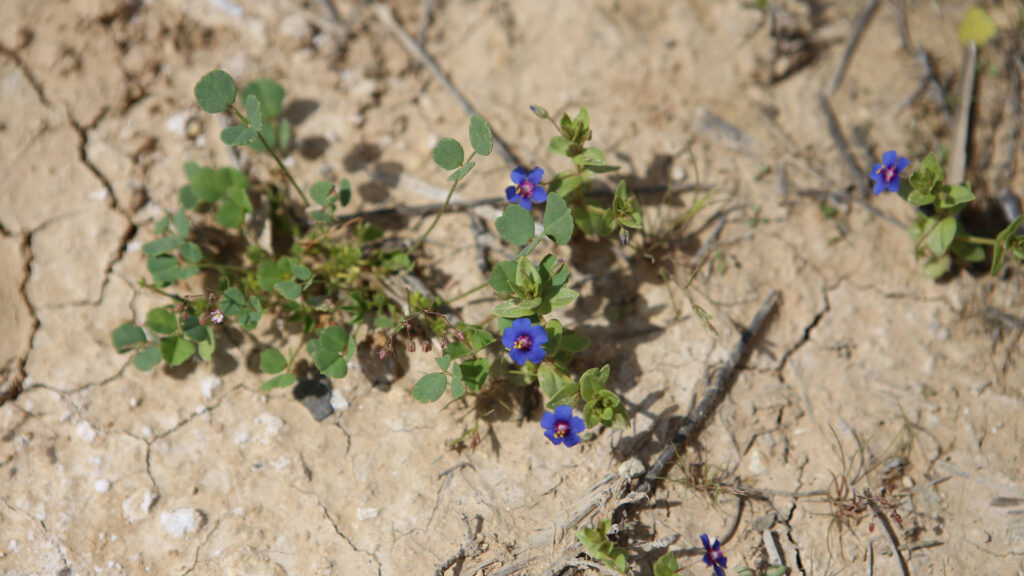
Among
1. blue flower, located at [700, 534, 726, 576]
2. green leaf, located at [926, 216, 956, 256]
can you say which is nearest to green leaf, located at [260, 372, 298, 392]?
blue flower, located at [700, 534, 726, 576]

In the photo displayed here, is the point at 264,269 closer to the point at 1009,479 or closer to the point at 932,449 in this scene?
the point at 932,449

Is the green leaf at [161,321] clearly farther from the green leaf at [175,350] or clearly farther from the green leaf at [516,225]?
the green leaf at [516,225]

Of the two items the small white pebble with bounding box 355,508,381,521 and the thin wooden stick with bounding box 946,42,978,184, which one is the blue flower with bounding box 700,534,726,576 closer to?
the small white pebble with bounding box 355,508,381,521

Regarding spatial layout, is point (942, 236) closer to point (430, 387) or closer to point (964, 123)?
point (964, 123)

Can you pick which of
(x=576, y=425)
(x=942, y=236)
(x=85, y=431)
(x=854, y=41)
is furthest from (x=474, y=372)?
(x=854, y=41)

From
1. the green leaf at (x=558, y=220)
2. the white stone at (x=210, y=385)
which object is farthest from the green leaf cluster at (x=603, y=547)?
the white stone at (x=210, y=385)

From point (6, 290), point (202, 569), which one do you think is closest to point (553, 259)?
point (202, 569)
